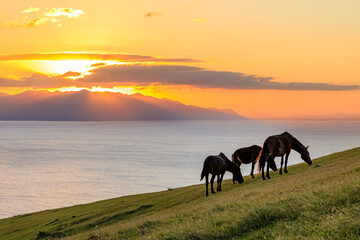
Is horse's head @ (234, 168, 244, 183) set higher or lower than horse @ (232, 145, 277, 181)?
lower

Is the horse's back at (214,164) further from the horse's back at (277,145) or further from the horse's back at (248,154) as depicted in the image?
the horse's back at (248,154)

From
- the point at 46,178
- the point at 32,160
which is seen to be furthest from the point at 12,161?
the point at 46,178

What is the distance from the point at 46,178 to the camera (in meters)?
123

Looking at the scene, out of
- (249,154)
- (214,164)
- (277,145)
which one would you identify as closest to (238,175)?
(249,154)

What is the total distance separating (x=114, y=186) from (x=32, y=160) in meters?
78.9

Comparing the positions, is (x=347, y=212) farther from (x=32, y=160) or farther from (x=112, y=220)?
(x=32, y=160)

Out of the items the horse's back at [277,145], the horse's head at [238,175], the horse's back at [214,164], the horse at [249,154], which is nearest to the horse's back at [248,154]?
the horse at [249,154]

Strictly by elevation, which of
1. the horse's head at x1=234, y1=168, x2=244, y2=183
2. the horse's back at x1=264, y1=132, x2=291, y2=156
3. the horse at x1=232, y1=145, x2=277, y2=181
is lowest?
the horse's head at x1=234, y1=168, x2=244, y2=183

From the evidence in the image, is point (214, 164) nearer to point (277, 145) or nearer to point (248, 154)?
point (277, 145)

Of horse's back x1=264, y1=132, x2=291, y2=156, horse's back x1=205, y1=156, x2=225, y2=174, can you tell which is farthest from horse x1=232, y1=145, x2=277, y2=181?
horse's back x1=205, y1=156, x2=225, y2=174

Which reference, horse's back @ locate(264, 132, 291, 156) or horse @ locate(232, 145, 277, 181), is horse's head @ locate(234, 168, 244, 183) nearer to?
horse @ locate(232, 145, 277, 181)

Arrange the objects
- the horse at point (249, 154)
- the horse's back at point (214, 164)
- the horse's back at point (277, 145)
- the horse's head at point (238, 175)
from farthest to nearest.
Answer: the horse at point (249, 154), the horse's head at point (238, 175), the horse's back at point (277, 145), the horse's back at point (214, 164)

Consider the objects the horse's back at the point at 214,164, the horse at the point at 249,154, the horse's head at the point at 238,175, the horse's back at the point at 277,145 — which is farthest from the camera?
the horse at the point at 249,154

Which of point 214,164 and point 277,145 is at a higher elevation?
point 277,145
